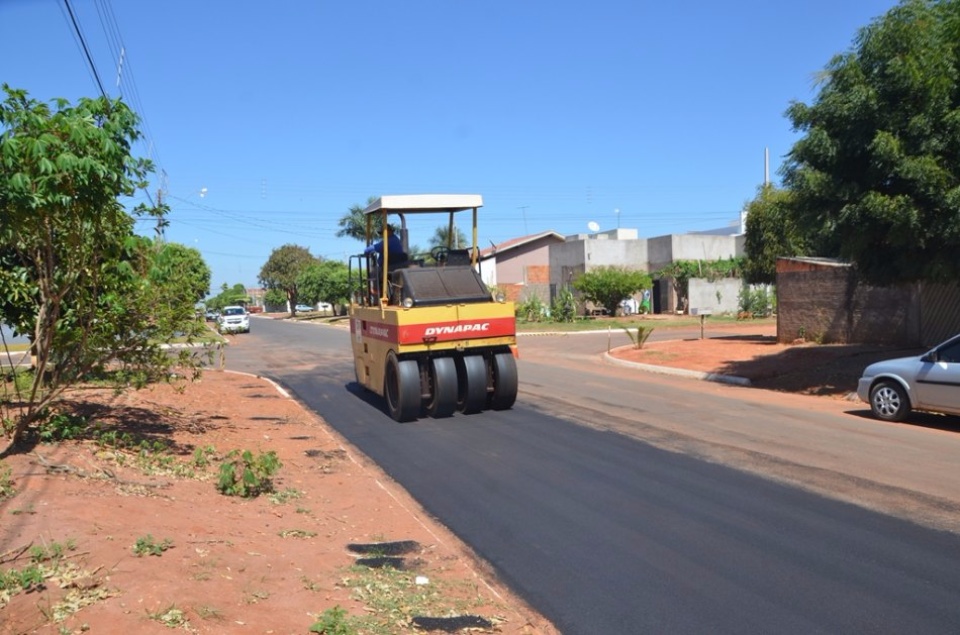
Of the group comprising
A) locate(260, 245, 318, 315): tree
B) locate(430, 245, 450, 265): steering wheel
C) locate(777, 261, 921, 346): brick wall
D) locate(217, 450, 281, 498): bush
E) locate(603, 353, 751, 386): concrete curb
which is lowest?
locate(603, 353, 751, 386): concrete curb

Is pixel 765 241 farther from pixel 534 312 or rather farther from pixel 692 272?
pixel 692 272

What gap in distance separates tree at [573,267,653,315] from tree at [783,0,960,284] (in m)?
29.6

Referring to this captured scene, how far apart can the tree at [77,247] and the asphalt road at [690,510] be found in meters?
3.29

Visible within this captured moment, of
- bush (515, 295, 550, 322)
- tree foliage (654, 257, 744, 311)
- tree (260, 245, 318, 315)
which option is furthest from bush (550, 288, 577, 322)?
tree (260, 245, 318, 315)

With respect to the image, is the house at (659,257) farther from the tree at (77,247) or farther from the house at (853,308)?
→ the tree at (77,247)

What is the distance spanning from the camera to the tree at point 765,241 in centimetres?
2783

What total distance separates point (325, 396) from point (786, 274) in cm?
1482

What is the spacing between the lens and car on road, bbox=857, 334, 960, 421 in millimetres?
11562

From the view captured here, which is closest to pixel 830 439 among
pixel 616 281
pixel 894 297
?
pixel 894 297

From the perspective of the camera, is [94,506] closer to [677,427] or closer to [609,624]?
[609,624]

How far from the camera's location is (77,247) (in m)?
8.23

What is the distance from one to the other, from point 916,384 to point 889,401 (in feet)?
1.89

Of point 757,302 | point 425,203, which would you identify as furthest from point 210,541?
point 757,302

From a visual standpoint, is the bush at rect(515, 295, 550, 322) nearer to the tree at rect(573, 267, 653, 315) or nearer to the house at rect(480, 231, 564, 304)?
the tree at rect(573, 267, 653, 315)
